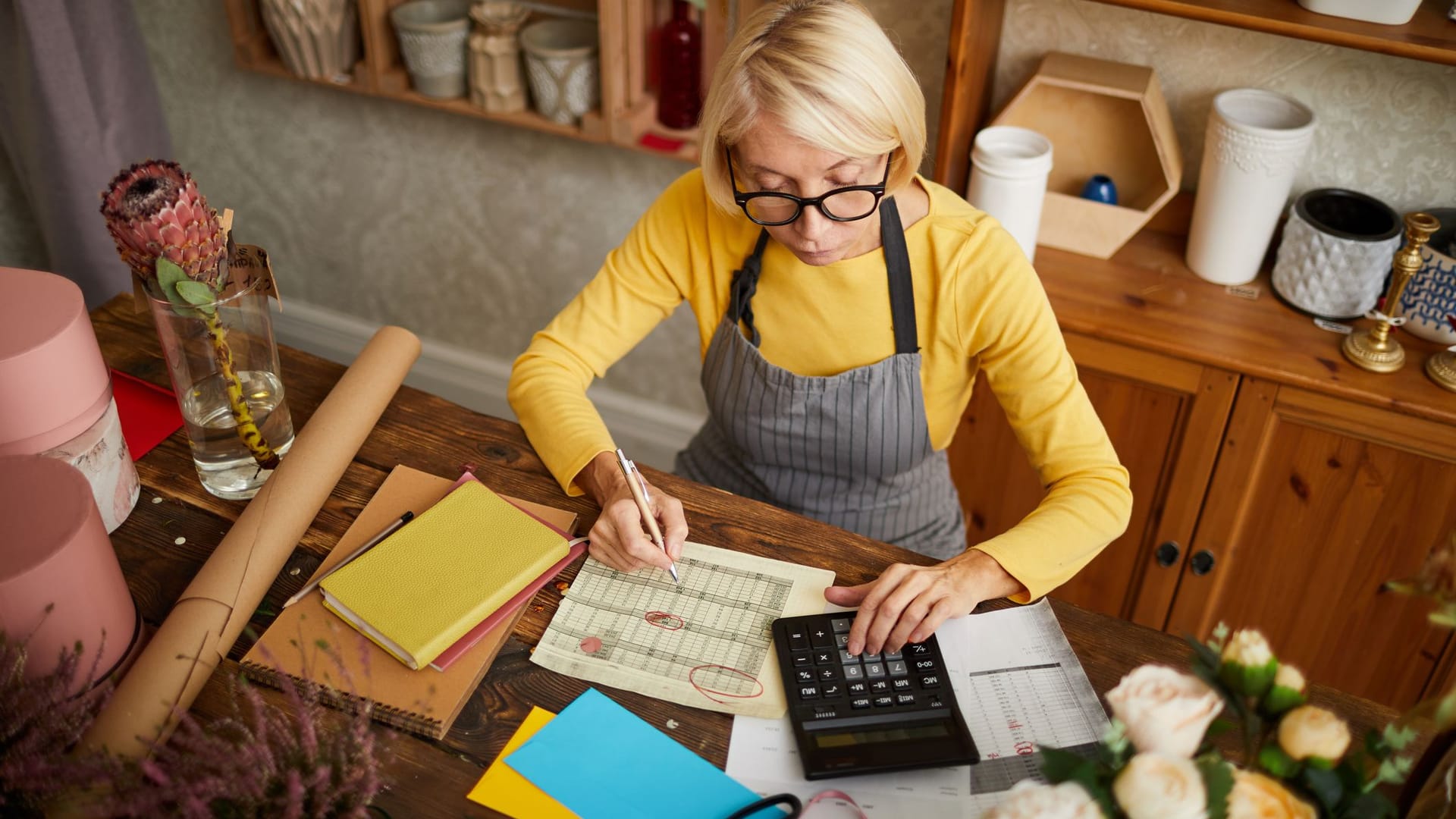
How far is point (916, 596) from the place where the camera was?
46.4 inches

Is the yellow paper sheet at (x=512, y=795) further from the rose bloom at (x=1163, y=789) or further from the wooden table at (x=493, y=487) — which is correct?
the rose bloom at (x=1163, y=789)

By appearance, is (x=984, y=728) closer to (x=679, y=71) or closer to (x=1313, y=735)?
(x=1313, y=735)

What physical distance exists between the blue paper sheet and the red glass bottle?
1.63m

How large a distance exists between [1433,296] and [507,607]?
5.32 ft

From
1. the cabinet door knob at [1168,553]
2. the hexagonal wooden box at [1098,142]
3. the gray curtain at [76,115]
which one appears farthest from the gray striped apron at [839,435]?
the gray curtain at [76,115]

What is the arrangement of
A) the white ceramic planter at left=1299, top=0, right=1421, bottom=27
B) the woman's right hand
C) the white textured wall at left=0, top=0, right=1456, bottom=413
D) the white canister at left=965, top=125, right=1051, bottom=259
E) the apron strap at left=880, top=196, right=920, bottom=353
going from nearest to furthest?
the woman's right hand → the apron strap at left=880, top=196, right=920, bottom=353 → the white ceramic planter at left=1299, top=0, right=1421, bottom=27 → the white canister at left=965, top=125, right=1051, bottom=259 → the white textured wall at left=0, top=0, right=1456, bottom=413

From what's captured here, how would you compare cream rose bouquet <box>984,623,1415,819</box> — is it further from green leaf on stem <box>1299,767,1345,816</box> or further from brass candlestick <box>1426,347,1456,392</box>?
brass candlestick <box>1426,347,1456,392</box>

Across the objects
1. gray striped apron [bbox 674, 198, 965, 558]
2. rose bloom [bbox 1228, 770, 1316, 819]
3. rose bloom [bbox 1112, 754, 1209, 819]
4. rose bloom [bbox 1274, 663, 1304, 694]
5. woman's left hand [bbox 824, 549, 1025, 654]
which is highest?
rose bloom [bbox 1274, 663, 1304, 694]

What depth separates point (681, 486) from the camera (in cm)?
142

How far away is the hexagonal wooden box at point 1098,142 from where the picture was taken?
2000 mm

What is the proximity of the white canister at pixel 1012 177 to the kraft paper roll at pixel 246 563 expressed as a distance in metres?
1.04

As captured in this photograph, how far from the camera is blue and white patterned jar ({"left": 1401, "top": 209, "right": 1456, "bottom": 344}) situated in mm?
1819

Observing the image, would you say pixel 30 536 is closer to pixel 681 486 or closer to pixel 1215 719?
pixel 681 486

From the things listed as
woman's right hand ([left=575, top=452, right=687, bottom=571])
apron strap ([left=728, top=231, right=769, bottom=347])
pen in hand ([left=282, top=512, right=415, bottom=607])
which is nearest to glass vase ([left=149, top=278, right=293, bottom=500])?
pen in hand ([left=282, top=512, right=415, bottom=607])
